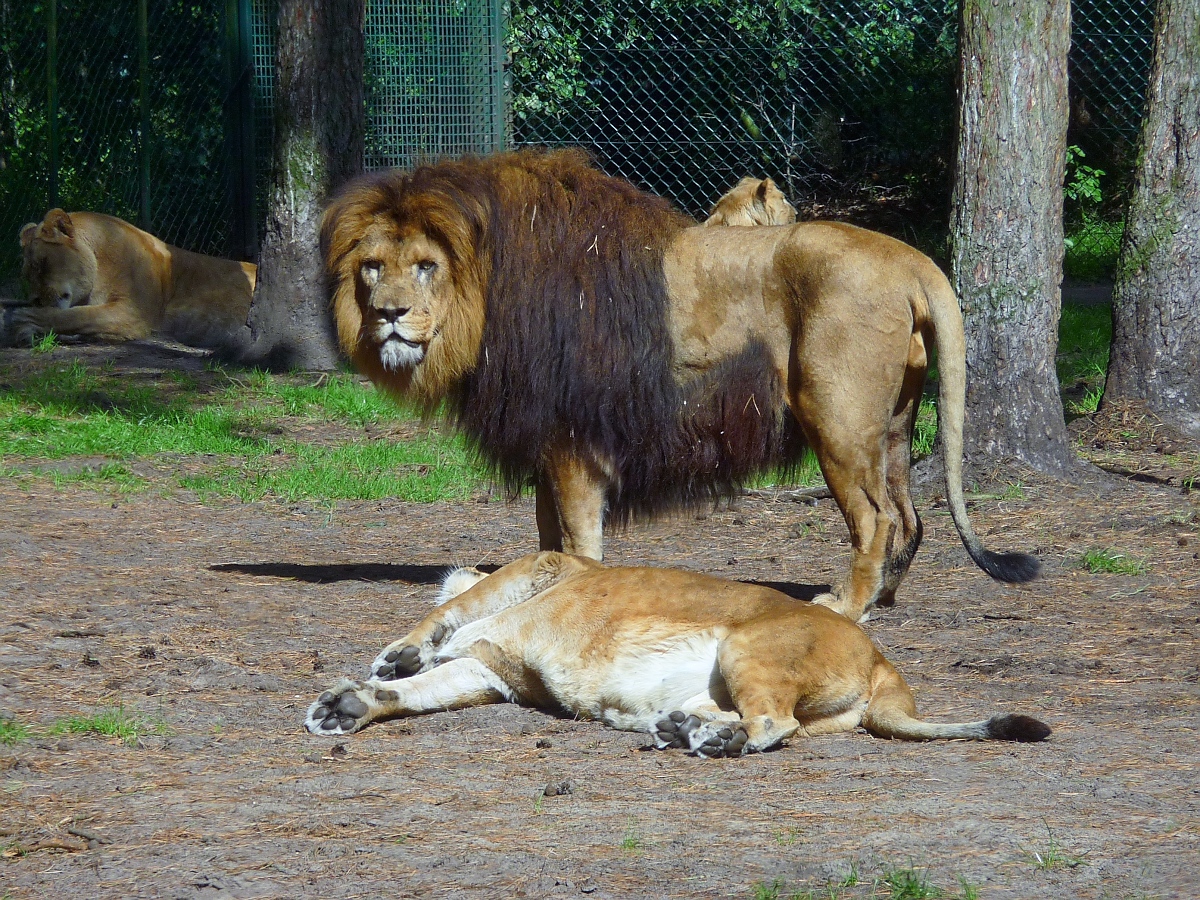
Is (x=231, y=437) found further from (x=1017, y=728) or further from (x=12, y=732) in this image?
(x=1017, y=728)

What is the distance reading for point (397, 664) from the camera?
13.9 feet

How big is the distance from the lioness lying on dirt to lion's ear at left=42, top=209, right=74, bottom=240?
25.5ft

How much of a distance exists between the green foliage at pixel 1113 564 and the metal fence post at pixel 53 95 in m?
9.76

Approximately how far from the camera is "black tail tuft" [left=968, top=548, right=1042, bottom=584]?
204 inches

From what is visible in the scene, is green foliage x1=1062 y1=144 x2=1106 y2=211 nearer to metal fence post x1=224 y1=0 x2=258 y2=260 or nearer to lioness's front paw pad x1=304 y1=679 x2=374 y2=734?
metal fence post x1=224 y1=0 x2=258 y2=260

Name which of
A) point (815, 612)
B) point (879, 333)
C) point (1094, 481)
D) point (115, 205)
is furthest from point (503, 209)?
point (115, 205)

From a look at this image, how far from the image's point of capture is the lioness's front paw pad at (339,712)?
3791 mm

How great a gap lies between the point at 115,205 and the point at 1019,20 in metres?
8.60

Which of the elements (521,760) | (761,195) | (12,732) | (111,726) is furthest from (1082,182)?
(12,732)

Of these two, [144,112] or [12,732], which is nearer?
[12,732]

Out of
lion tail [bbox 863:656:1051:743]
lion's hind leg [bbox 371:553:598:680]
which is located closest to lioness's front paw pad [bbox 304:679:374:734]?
lion's hind leg [bbox 371:553:598:680]

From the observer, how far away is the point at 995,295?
6852 millimetres

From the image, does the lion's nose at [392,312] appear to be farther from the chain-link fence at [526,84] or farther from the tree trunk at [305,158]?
the chain-link fence at [526,84]

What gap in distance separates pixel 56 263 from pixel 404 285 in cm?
684
